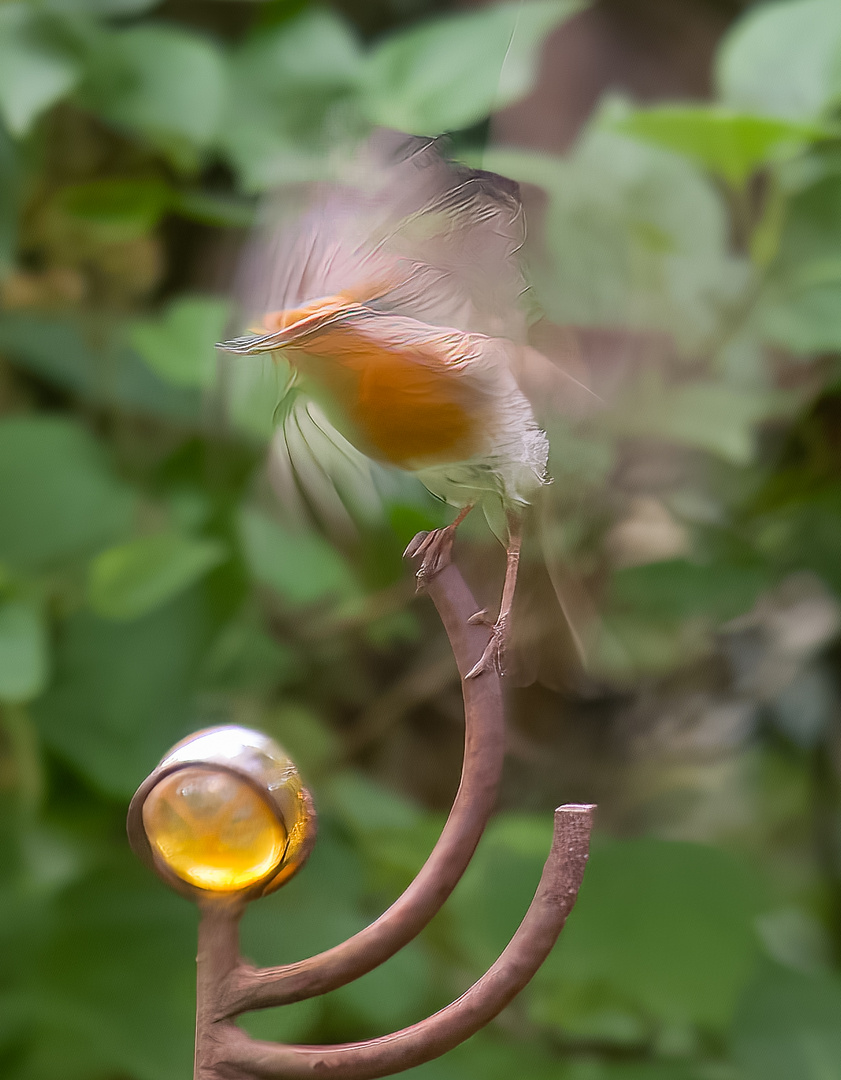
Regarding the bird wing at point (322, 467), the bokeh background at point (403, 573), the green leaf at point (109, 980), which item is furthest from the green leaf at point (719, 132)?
the green leaf at point (109, 980)

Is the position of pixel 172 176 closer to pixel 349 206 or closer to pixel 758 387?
pixel 758 387

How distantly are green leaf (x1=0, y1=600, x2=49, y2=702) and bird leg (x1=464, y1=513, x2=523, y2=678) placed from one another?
24 cm

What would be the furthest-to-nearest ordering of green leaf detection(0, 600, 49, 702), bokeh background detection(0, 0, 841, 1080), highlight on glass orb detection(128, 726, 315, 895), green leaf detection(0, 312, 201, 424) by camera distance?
green leaf detection(0, 312, 201, 424)
bokeh background detection(0, 0, 841, 1080)
green leaf detection(0, 600, 49, 702)
highlight on glass orb detection(128, 726, 315, 895)

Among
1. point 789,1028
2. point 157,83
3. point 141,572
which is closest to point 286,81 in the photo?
point 157,83

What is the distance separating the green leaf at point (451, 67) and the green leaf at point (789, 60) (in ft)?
0.32

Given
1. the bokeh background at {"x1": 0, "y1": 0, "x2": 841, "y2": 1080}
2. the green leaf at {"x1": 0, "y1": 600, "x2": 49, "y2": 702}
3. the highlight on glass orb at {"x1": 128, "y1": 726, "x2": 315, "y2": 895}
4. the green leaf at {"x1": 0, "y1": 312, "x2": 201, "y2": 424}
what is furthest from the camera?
the green leaf at {"x1": 0, "y1": 312, "x2": 201, "y2": 424}

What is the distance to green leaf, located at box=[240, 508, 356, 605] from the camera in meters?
0.49

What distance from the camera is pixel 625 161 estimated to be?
20.9 inches

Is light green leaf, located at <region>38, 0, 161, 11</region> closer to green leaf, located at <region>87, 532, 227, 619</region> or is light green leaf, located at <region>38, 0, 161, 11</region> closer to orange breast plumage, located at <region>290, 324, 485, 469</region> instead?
green leaf, located at <region>87, 532, 227, 619</region>

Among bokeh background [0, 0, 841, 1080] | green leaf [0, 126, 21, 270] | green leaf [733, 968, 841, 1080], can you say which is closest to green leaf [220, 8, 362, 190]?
bokeh background [0, 0, 841, 1080]

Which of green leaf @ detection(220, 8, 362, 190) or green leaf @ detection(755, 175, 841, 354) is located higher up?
green leaf @ detection(220, 8, 362, 190)

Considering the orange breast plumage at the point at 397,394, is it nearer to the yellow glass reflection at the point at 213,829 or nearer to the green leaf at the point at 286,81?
the yellow glass reflection at the point at 213,829

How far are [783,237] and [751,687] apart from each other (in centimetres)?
28

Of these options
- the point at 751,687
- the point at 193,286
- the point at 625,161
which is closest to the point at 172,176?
the point at 193,286
